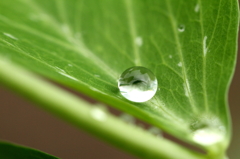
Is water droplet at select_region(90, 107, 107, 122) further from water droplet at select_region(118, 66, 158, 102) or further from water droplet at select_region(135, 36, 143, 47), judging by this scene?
water droplet at select_region(135, 36, 143, 47)

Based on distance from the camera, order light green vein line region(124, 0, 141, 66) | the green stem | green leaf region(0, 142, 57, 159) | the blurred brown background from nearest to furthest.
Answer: the green stem, green leaf region(0, 142, 57, 159), light green vein line region(124, 0, 141, 66), the blurred brown background

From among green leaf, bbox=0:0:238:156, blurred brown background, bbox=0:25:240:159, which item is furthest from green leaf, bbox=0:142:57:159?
blurred brown background, bbox=0:25:240:159

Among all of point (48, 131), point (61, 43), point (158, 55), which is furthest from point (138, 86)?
point (48, 131)

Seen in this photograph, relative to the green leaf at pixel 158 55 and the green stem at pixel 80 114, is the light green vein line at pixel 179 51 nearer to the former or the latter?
the green leaf at pixel 158 55

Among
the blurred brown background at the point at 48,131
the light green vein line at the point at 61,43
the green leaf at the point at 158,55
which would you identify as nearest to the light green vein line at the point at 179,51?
the green leaf at the point at 158,55

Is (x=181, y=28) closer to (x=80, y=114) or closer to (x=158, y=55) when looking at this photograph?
(x=158, y=55)

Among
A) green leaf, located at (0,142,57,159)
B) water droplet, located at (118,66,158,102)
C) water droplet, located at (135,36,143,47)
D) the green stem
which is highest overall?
water droplet, located at (135,36,143,47)

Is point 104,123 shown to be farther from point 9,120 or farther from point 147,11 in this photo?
point 9,120
